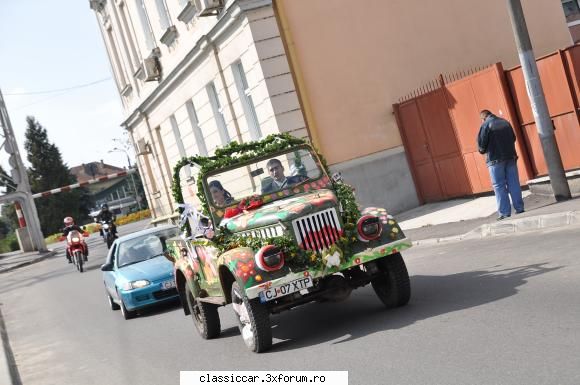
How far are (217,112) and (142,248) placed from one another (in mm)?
8773

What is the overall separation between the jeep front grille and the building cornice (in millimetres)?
11579

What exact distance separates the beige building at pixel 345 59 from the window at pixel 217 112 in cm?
3

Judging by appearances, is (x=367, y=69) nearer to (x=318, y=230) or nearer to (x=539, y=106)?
(x=539, y=106)

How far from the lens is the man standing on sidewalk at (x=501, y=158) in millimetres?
13586

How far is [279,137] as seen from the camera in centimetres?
999

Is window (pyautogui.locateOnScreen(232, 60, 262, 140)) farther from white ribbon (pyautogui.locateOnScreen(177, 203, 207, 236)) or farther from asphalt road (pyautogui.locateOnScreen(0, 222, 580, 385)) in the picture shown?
white ribbon (pyautogui.locateOnScreen(177, 203, 207, 236))

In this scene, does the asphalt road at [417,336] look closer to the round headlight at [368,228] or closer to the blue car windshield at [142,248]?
the round headlight at [368,228]

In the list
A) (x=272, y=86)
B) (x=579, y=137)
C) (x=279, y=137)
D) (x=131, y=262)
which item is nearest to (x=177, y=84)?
(x=272, y=86)

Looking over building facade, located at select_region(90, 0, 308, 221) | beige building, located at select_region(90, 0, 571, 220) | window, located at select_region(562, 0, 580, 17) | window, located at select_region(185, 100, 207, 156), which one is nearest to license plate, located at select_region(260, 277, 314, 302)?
building facade, located at select_region(90, 0, 308, 221)

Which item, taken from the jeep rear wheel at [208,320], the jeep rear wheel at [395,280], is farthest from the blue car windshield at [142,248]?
the jeep rear wheel at [395,280]

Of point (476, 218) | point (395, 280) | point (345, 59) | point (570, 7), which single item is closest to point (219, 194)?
point (395, 280)

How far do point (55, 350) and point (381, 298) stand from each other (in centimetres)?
544

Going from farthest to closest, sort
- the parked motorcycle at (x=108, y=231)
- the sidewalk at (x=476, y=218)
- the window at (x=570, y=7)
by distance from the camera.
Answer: the window at (x=570, y=7), the parked motorcycle at (x=108, y=231), the sidewalk at (x=476, y=218)

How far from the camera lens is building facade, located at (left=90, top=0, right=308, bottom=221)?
19.0 metres
